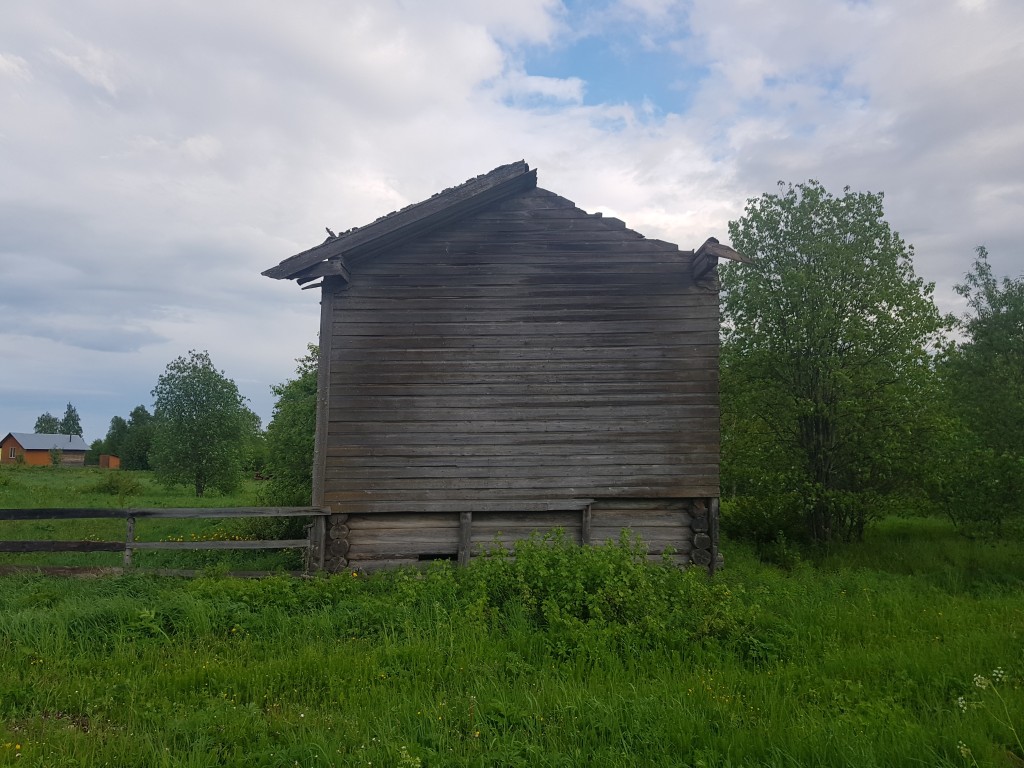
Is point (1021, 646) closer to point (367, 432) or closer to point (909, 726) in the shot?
point (909, 726)

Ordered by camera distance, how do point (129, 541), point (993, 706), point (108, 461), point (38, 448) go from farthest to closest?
point (38, 448), point (108, 461), point (129, 541), point (993, 706)

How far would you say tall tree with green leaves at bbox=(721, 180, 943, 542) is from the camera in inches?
590

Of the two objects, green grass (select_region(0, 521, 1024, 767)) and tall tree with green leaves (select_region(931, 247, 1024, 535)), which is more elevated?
tall tree with green leaves (select_region(931, 247, 1024, 535))

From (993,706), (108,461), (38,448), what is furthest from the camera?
(38,448)

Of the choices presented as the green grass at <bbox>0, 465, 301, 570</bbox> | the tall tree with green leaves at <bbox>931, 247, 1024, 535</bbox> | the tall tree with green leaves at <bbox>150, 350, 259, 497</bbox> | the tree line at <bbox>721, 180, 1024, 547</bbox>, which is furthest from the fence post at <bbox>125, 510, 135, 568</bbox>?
the tall tree with green leaves at <bbox>150, 350, 259, 497</bbox>

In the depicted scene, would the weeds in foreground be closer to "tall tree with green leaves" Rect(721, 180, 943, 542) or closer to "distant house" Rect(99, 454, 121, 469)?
"tall tree with green leaves" Rect(721, 180, 943, 542)

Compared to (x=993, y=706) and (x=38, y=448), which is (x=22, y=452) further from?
(x=993, y=706)

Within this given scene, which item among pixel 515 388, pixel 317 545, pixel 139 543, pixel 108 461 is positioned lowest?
pixel 317 545

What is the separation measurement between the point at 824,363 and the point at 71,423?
5231 inches

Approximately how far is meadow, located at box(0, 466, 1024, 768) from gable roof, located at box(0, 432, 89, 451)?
304ft

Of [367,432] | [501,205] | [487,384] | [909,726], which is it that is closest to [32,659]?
[367,432]

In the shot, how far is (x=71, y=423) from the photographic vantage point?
382 feet

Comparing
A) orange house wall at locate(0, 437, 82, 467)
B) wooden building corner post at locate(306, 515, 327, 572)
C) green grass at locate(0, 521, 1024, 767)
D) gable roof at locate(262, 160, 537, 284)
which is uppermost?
gable roof at locate(262, 160, 537, 284)

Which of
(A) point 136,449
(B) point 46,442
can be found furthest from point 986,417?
(B) point 46,442
